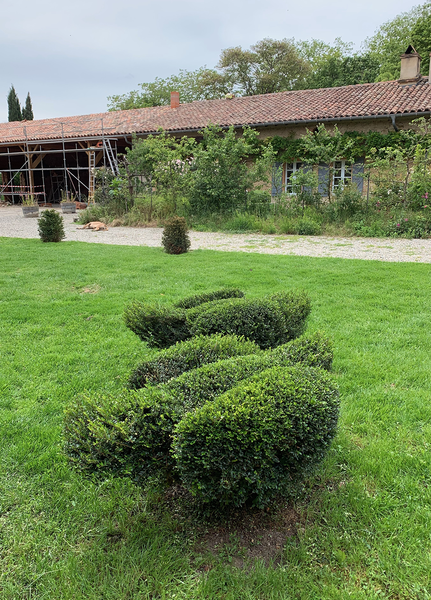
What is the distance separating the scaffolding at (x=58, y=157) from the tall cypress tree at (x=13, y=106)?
9550 millimetres

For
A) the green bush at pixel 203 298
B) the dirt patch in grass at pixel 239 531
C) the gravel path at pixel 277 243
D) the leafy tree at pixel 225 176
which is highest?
the leafy tree at pixel 225 176

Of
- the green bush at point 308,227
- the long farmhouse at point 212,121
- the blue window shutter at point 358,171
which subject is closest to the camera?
the green bush at point 308,227

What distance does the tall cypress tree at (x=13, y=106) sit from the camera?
1540 inches

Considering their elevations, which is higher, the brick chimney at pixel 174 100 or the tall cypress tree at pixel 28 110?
the tall cypress tree at pixel 28 110

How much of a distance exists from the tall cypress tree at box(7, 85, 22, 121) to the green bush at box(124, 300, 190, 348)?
43900mm

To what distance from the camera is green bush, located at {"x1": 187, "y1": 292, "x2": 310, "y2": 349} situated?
9.41 feet

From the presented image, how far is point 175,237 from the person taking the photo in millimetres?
9766

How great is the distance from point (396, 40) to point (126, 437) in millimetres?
47501

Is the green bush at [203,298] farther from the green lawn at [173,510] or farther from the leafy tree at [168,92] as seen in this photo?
the leafy tree at [168,92]

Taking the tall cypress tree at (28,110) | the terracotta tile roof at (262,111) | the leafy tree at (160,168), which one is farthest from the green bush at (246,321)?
the tall cypress tree at (28,110)

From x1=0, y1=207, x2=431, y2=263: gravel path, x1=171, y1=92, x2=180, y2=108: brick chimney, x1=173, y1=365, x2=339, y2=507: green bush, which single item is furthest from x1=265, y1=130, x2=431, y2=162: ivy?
x1=173, y1=365, x2=339, y2=507: green bush

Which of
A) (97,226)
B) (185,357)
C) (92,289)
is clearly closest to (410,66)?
(97,226)

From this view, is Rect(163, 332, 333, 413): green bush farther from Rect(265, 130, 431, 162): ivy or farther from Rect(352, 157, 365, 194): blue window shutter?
Rect(352, 157, 365, 194): blue window shutter

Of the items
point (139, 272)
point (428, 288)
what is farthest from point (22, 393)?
point (428, 288)
